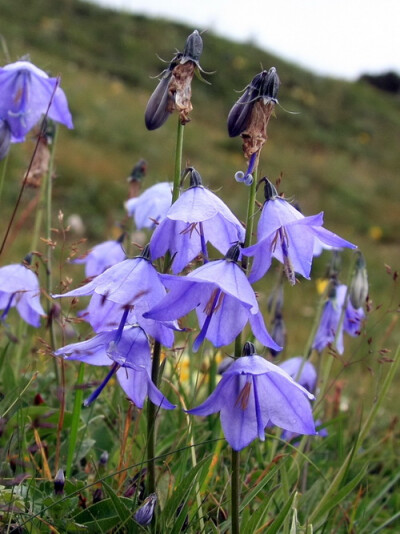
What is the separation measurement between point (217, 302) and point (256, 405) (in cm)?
20

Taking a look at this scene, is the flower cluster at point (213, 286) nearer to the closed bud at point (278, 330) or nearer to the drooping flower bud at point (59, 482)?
the drooping flower bud at point (59, 482)

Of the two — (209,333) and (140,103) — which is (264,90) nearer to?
(209,333)

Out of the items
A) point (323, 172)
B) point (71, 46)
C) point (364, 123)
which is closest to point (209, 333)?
point (323, 172)

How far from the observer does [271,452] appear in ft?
6.66

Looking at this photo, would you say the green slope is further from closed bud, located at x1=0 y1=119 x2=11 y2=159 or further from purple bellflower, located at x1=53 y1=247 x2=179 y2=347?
purple bellflower, located at x1=53 y1=247 x2=179 y2=347

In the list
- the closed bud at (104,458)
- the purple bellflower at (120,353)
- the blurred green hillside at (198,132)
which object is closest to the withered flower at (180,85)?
the purple bellflower at (120,353)

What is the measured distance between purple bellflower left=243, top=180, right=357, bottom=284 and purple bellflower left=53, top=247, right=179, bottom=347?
0.56 feet

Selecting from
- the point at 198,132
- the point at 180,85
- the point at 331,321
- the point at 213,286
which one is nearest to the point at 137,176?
the point at 331,321

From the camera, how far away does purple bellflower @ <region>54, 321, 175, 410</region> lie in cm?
122

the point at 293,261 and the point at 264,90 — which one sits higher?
the point at 264,90

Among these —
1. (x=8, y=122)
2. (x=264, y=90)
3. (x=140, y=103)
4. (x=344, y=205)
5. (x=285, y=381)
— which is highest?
(x=264, y=90)

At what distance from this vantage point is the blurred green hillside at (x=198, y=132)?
379 inches

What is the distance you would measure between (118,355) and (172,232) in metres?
0.25

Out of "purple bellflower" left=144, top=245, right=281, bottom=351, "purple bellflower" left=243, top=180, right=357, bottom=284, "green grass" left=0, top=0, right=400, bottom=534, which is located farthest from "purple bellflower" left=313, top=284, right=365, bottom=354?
"purple bellflower" left=144, top=245, right=281, bottom=351
